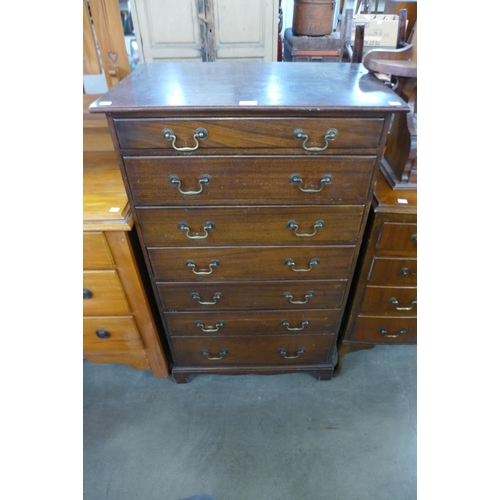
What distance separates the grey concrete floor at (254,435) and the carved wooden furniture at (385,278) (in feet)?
0.77

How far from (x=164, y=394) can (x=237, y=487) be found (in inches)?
19.2

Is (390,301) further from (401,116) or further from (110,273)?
(110,273)

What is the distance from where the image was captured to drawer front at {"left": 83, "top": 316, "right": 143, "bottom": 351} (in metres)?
1.31

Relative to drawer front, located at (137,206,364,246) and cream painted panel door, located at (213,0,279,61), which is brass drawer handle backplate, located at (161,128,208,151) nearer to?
drawer front, located at (137,206,364,246)

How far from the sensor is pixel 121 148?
901 mm

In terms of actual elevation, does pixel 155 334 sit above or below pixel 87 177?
below

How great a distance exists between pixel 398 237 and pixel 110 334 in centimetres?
114

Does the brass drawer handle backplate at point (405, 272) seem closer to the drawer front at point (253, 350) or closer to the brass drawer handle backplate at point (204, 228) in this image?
the drawer front at point (253, 350)

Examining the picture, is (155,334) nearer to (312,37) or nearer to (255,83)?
(255,83)

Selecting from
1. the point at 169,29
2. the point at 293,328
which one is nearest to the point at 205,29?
the point at 169,29

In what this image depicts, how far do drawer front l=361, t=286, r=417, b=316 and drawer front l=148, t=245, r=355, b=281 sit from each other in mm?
179

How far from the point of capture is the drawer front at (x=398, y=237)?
3.57ft

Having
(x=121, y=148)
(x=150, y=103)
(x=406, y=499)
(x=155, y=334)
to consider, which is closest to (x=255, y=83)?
(x=150, y=103)

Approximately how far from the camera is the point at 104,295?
123cm
